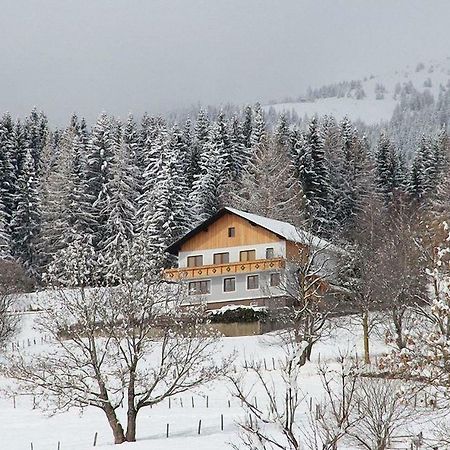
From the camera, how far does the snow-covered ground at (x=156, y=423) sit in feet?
95.8

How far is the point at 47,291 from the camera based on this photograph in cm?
3089

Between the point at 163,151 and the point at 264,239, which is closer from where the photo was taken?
the point at 264,239

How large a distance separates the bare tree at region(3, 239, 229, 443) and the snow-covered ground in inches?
62.8

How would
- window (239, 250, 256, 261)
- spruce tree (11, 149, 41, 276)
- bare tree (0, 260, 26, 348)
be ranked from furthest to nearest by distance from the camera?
spruce tree (11, 149, 41, 276) < window (239, 250, 256, 261) < bare tree (0, 260, 26, 348)

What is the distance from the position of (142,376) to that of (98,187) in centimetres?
4605

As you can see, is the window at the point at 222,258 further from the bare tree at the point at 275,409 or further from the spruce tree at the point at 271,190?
the bare tree at the point at 275,409

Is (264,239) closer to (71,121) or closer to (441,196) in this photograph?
(441,196)

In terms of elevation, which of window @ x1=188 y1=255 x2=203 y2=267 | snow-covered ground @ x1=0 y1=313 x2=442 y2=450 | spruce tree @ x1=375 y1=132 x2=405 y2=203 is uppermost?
spruce tree @ x1=375 y1=132 x2=405 y2=203

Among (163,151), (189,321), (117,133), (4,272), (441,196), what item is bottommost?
(189,321)

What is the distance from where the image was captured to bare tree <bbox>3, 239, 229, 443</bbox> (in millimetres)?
29047

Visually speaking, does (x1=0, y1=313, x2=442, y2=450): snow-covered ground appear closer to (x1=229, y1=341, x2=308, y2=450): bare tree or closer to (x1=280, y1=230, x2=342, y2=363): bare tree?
(x1=229, y1=341, x2=308, y2=450): bare tree

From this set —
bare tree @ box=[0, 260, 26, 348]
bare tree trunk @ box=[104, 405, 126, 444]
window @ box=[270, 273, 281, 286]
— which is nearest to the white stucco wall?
window @ box=[270, 273, 281, 286]

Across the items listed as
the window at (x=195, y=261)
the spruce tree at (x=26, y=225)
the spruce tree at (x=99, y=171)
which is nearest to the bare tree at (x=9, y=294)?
the spruce tree at (x=26, y=225)

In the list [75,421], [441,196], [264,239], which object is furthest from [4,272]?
Answer: [441,196]
